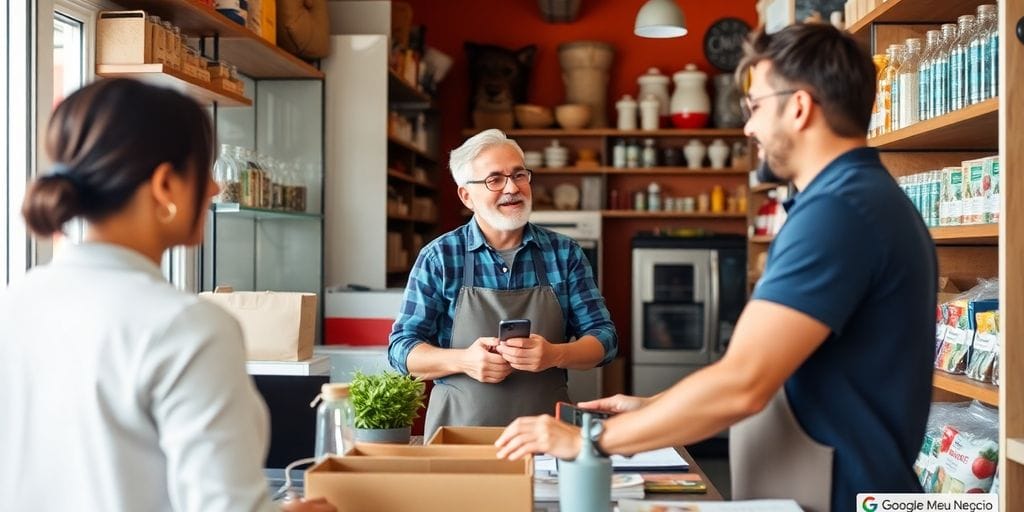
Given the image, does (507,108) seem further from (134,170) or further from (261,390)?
(134,170)

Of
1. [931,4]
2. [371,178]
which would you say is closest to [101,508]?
[931,4]

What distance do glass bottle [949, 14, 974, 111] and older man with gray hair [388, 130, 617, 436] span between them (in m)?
1.11

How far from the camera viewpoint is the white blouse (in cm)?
121

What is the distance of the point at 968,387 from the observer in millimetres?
2715

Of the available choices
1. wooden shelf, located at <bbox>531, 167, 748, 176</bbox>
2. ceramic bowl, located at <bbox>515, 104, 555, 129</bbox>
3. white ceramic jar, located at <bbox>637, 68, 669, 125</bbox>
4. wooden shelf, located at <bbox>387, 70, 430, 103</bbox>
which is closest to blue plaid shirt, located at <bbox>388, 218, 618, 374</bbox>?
wooden shelf, located at <bbox>387, 70, 430, 103</bbox>

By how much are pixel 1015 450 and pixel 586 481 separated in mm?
1332

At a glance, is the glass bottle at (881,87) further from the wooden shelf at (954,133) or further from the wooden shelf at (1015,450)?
the wooden shelf at (1015,450)

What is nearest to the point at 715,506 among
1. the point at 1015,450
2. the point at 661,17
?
the point at 1015,450

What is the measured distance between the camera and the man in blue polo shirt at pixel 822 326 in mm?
1556

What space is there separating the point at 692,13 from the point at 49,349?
23.8 feet

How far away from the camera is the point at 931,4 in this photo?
10.4 feet

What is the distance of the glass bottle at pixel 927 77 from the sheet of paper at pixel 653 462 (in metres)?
1.46

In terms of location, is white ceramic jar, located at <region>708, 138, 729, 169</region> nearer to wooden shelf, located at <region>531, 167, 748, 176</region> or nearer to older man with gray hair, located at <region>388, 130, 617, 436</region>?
wooden shelf, located at <region>531, 167, 748, 176</region>

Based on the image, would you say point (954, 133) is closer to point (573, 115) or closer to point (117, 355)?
point (117, 355)
